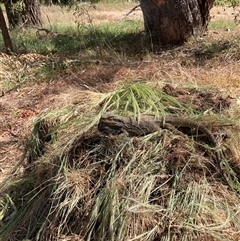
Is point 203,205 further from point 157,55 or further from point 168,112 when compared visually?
point 157,55

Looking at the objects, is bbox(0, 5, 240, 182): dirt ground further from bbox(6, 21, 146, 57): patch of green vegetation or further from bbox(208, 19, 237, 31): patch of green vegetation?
bbox(208, 19, 237, 31): patch of green vegetation

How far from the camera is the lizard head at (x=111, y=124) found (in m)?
2.98

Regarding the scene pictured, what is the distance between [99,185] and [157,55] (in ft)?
12.6

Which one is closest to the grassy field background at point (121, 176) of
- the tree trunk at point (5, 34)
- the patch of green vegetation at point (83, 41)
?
the patch of green vegetation at point (83, 41)

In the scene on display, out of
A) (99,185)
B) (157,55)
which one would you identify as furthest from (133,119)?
(157,55)

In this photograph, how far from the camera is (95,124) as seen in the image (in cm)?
313

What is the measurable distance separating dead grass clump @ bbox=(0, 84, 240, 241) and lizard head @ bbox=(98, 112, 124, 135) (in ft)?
0.15

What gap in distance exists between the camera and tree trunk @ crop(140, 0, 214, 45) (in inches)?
263

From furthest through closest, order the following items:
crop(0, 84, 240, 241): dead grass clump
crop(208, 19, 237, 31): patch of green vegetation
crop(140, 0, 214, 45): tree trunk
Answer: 1. crop(208, 19, 237, 31): patch of green vegetation
2. crop(140, 0, 214, 45): tree trunk
3. crop(0, 84, 240, 241): dead grass clump

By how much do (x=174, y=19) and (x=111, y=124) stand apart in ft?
13.4

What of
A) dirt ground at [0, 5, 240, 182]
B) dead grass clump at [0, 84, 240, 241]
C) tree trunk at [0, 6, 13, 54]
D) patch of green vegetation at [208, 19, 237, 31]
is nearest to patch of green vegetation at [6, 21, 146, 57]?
tree trunk at [0, 6, 13, 54]

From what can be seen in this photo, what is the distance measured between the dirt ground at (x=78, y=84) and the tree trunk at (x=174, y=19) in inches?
30.8

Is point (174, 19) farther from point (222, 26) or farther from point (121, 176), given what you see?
point (121, 176)

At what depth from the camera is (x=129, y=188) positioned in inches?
105
